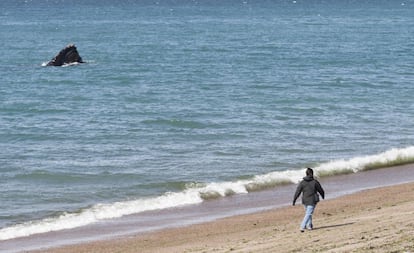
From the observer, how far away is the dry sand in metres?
19.3

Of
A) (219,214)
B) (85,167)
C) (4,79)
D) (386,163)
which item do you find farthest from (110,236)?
(4,79)

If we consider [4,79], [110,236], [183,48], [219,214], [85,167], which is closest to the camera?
[110,236]

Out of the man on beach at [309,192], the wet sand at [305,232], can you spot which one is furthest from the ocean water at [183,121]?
the man on beach at [309,192]

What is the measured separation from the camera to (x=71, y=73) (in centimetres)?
6569

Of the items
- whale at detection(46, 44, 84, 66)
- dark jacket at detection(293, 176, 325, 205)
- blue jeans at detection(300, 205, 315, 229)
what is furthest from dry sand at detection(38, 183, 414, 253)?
whale at detection(46, 44, 84, 66)

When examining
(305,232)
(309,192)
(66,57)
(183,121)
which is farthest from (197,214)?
(66,57)

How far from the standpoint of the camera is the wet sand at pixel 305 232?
19.3 meters

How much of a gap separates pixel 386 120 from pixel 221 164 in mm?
12434

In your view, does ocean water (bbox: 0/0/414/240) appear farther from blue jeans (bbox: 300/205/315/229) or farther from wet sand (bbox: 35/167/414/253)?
blue jeans (bbox: 300/205/315/229)

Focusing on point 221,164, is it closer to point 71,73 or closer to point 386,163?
point 386,163

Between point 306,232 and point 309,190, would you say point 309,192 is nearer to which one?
point 309,190

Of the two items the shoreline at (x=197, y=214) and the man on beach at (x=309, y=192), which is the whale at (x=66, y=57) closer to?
the shoreline at (x=197, y=214)

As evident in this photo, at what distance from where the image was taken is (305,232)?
21.7 m

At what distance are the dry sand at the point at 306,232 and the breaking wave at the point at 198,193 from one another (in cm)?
298
